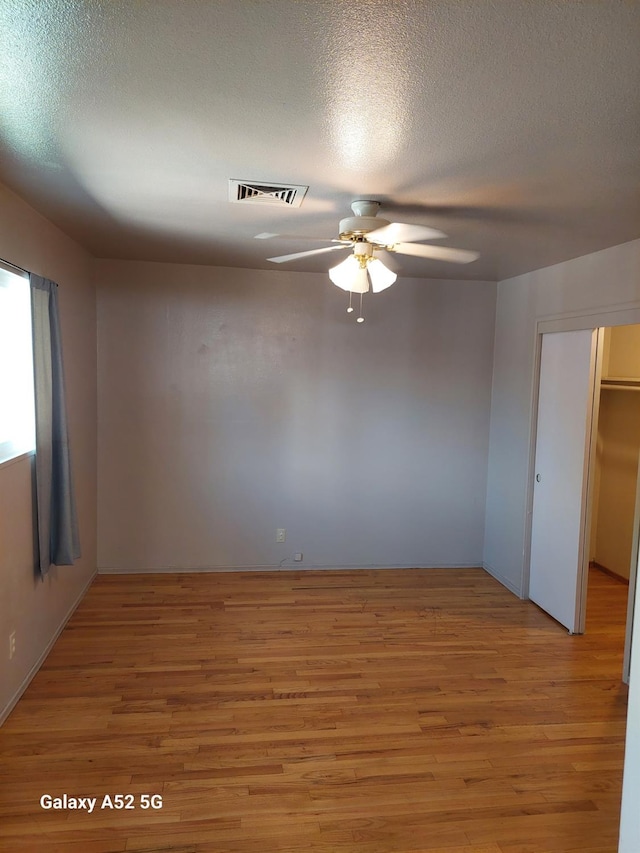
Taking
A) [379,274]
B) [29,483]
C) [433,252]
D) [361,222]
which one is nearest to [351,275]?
[379,274]

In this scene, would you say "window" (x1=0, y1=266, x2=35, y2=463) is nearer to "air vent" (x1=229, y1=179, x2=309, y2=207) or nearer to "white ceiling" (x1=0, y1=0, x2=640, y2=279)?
"white ceiling" (x1=0, y1=0, x2=640, y2=279)

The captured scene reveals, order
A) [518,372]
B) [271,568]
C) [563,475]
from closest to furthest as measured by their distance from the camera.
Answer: [563,475] → [518,372] → [271,568]

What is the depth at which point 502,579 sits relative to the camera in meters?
4.74

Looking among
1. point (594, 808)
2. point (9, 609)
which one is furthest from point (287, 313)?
point (594, 808)

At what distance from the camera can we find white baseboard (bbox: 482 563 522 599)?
4.50m

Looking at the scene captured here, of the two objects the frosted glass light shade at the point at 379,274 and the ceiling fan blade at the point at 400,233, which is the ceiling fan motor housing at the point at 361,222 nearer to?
the ceiling fan blade at the point at 400,233

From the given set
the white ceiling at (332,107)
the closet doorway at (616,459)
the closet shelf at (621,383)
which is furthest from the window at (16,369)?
the closet doorway at (616,459)

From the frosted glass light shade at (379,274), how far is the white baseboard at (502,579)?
3.00 meters

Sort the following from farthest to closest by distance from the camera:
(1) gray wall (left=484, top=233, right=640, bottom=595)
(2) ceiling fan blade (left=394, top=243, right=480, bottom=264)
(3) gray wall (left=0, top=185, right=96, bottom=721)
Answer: (1) gray wall (left=484, top=233, right=640, bottom=595), (3) gray wall (left=0, top=185, right=96, bottom=721), (2) ceiling fan blade (left=394, top=243, right=480, bottom=264)

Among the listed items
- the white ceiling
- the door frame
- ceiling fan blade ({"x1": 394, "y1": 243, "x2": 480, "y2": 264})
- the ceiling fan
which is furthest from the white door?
the ceiling fan

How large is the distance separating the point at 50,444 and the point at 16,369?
46cm

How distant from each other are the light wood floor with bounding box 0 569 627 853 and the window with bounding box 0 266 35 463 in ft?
4.48

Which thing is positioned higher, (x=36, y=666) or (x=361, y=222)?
(x=361, y=222)

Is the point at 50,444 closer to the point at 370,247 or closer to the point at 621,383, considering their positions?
the point at 370,247
